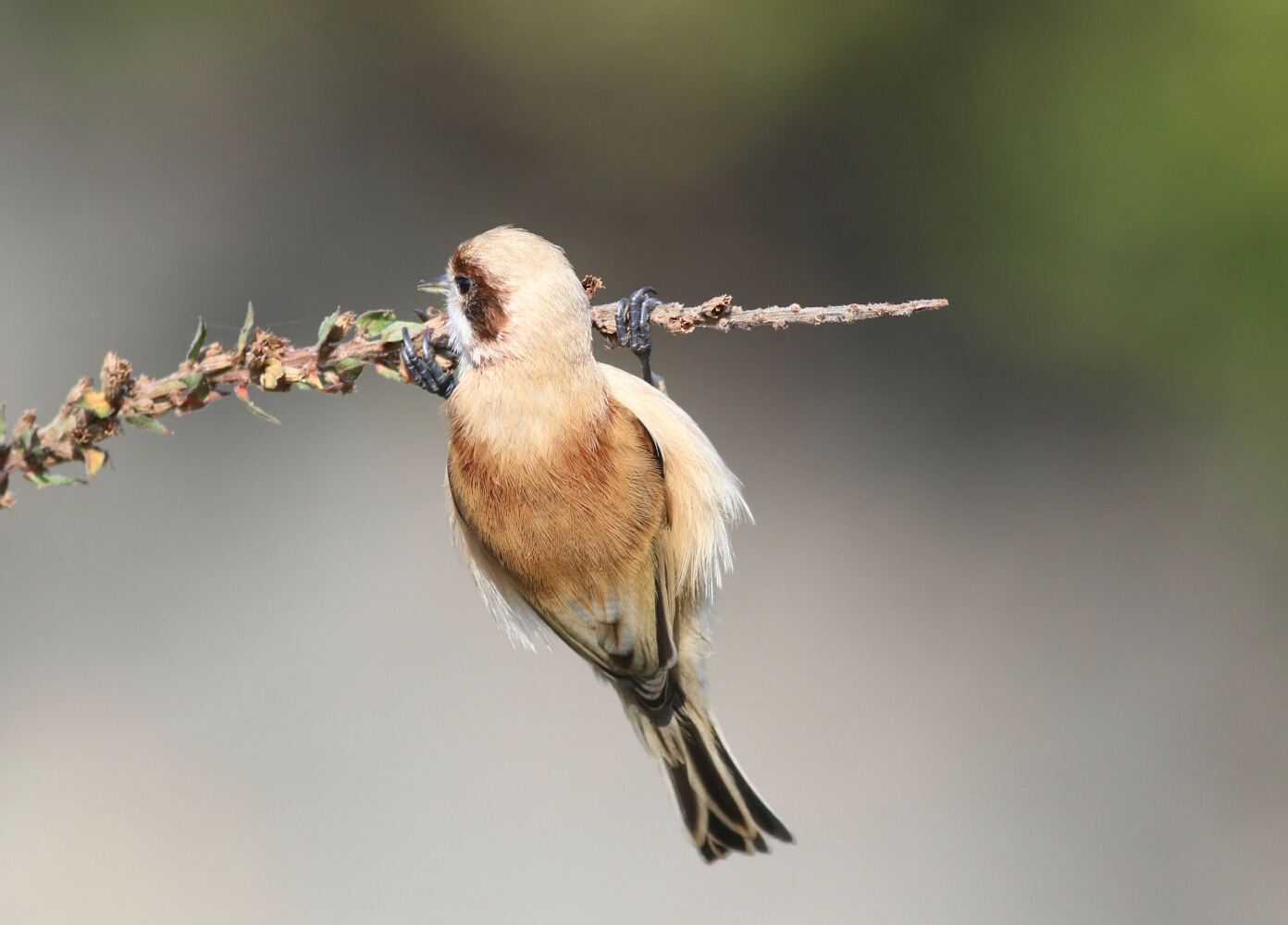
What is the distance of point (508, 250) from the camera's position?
3.96ft

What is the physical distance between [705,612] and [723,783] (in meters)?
0.30

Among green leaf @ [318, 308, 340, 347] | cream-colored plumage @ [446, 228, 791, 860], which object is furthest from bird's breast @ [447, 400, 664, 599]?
green leaf @ [318, 308, 340, 347]

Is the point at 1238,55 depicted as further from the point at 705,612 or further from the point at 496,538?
the point at 496,538

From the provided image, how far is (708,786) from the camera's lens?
172 centimetres

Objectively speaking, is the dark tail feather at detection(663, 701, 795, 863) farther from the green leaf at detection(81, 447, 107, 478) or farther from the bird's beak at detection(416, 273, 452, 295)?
the green leaf at detection(81, 447, 107, 478)

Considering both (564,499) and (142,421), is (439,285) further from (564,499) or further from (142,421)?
(142,421)

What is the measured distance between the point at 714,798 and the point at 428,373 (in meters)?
0.88

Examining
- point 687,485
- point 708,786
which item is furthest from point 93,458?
point 708,786

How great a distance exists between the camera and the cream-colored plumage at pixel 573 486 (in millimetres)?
1224

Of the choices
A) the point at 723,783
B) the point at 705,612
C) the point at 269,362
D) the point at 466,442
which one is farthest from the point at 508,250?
the point at 723,783

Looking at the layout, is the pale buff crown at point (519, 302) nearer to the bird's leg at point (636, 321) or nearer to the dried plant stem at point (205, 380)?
the bird's leg at point (636, 321)

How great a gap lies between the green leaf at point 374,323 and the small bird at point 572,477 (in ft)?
0.86

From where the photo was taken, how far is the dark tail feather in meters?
1.70

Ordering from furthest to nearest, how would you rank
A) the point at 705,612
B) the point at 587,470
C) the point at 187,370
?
the point at 705,612 < the point at 587,470 < the point at 187,370
